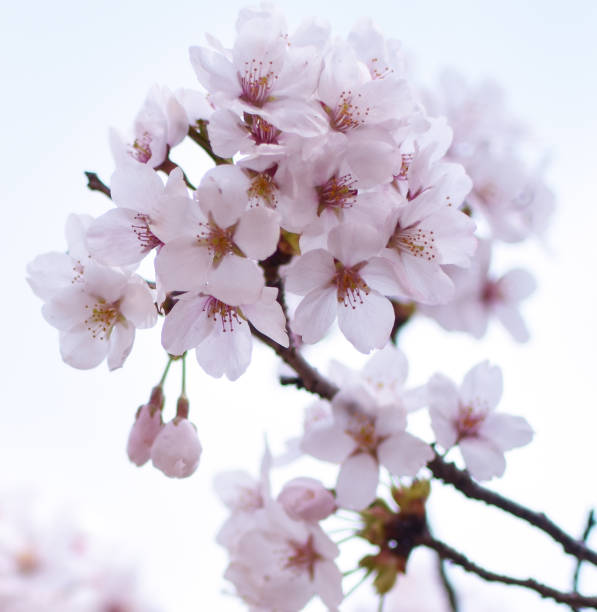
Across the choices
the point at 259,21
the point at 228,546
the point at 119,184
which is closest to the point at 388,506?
the point at 228,546

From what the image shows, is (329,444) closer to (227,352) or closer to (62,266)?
(227,352)

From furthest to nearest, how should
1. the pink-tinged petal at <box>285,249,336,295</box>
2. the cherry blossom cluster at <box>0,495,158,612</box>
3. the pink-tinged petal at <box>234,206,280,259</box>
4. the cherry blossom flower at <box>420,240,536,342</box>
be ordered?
the cherry blossom cluster at <box>0,495,158,612</box> → the cherry blossom flower at <box>420,240,536,342</box> → the pink-tinged petal at <box>285,249,336,295</box> → the pink-tinged petal at <box>234,206,280,259</box>

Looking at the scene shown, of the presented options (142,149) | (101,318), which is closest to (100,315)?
(101,318)

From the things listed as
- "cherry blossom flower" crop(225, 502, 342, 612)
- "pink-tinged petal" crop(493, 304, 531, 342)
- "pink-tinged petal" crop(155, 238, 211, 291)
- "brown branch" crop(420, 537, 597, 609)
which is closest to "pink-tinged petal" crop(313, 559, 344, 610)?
"cherry blossom flower" crop(225, 502, 342, 612)

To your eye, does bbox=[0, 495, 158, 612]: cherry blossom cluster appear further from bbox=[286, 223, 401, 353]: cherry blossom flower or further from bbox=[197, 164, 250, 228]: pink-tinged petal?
bbox=[197, 164, 250, 228]: pink-tinged petal

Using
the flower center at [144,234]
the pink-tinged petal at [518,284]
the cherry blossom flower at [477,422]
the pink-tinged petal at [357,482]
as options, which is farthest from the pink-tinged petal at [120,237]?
the pink-tinged petal at [518,284]

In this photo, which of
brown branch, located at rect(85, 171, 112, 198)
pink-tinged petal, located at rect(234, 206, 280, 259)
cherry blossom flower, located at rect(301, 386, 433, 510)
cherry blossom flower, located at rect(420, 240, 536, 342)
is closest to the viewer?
pink-tinged petal, located at rect(234, 206, 280, 259)
